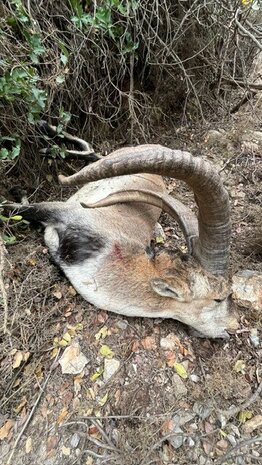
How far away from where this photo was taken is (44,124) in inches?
146

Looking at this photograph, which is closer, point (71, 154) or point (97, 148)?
point (71, 154)

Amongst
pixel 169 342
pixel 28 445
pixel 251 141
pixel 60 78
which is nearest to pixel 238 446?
pixel 169 342

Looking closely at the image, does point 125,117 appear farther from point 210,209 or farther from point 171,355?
point 171,355

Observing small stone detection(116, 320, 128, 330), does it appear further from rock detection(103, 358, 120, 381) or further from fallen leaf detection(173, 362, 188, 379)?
fallen leaf detection(173, 362, 188, 379)

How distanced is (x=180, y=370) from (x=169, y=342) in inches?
9.8

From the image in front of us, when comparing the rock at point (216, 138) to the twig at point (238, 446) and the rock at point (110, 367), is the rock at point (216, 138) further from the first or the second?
the twig at point (238, 446)

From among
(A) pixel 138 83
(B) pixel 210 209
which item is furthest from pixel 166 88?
(B) pixel 210 209

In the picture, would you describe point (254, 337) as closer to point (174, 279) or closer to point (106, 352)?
point (174, 279)

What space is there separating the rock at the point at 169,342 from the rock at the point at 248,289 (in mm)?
772

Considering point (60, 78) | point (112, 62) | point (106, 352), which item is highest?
point (112, 62)

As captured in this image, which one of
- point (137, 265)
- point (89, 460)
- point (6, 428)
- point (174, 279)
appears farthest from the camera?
point (137, 265)

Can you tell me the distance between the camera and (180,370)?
10.0 feet

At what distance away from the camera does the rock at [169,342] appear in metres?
3.16

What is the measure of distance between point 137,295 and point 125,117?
8.28ft
